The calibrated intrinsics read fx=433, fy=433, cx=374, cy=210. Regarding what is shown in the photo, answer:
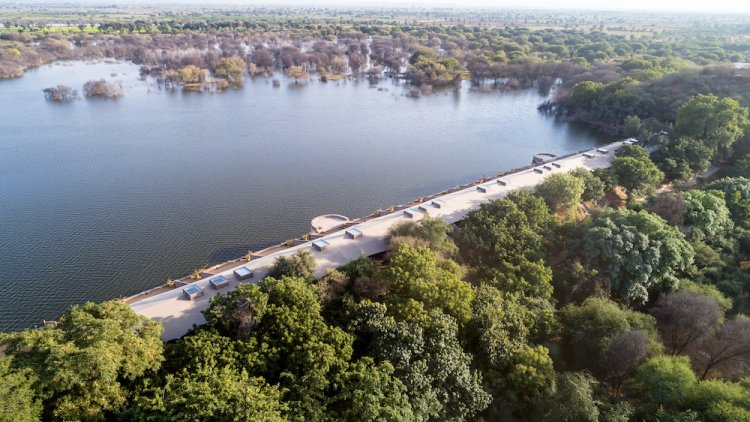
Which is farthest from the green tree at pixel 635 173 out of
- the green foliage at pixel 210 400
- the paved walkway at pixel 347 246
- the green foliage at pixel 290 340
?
the green foliage at pixel 210 400

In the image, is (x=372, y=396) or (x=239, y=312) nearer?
(x=372, y=396)

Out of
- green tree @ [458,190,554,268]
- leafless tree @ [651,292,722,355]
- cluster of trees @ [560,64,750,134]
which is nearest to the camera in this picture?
leafless tree @ [651,292,722,355]

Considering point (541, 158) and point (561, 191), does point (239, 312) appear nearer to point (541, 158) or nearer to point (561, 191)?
point (561, 191)

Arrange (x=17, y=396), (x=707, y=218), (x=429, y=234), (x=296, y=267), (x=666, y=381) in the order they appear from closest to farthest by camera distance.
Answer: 1. (x=17, y=396)
2. (x=666, y=381)
3. (x=296, y=267)
4. (x=429, y=234)
5. (x=707, y=218)

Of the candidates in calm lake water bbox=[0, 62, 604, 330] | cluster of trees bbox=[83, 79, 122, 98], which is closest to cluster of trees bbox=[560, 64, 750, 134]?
calm lake water bbox=[0, 62, 604, 330]

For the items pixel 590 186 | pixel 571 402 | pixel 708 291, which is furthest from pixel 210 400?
pixel 590 186

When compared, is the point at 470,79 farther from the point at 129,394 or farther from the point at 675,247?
the point at 129,394

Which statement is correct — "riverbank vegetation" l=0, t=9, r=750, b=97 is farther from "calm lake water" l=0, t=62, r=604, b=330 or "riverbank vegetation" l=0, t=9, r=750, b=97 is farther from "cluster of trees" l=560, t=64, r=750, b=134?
"calm lake water" l=0, t=62, r=604, b=330
